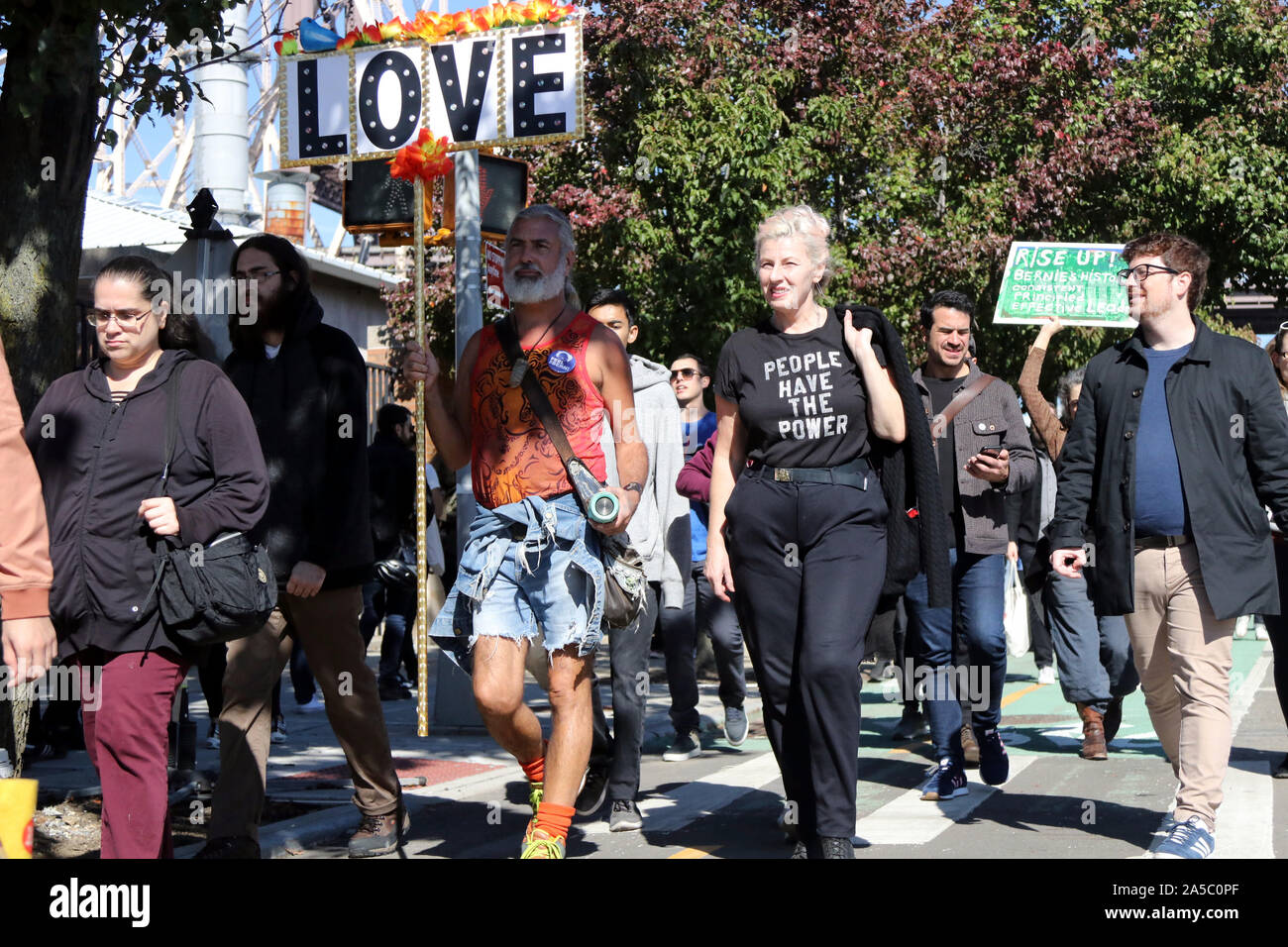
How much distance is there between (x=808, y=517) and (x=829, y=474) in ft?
0.54

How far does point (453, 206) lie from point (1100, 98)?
13859 mm

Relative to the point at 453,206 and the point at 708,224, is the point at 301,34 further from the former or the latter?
the point at 708,224

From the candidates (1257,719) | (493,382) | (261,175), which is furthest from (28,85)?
(261,175)

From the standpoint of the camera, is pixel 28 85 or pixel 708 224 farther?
pixel 708 224

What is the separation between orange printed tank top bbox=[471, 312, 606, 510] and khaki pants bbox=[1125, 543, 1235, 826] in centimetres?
198

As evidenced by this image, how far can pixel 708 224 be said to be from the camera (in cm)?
1512

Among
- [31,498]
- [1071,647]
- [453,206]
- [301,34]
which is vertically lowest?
[1071,647]

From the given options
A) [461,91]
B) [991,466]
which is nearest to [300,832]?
[991,466]

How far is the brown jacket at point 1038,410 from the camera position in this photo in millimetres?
8992

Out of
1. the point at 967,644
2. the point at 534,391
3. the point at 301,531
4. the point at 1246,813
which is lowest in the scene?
the point at 1246,813

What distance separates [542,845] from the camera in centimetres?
506

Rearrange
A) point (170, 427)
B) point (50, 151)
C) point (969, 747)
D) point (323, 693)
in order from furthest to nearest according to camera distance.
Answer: point (969, 747) < point (50, 151) < point (323, 693) < point (170, 427)

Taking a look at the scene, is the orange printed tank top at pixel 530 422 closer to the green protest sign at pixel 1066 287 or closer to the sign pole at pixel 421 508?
the sign pole at pixel 421 508

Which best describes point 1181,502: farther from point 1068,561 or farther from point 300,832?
point 300,832
